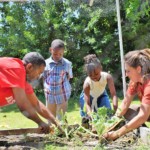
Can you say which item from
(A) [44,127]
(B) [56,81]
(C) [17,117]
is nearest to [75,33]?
(C) [17,117]

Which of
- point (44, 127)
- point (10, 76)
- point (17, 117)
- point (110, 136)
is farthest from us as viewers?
point (17, 117)

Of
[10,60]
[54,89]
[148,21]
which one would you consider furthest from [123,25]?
[10,60]

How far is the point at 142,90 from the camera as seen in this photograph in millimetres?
3828

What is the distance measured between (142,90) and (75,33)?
27.5 ft

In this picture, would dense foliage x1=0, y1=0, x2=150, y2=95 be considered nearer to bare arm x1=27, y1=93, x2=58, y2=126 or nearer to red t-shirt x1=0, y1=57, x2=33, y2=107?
bare arm x1=27, y1=93, x2=58, y2=126

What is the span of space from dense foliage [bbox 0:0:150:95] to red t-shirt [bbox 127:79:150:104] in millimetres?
7386

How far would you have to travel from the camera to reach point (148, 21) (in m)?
11.6

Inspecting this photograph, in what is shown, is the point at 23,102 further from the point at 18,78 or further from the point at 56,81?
the point at 56,81

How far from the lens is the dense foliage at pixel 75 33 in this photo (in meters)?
11.6

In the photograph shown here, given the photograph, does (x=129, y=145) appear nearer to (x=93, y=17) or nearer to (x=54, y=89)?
(x=54, y=89)

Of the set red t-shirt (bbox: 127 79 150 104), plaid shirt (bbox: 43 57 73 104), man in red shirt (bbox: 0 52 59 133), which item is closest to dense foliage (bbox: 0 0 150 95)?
plaid shirt (bbox: 43 57 73 104)

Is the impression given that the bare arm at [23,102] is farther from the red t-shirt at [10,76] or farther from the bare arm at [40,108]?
the bare arm at [40,108]

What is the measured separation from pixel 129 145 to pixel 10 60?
4.79 ft

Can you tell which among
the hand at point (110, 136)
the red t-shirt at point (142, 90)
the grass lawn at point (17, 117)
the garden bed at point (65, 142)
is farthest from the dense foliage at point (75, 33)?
the hand at point (110, 136)
